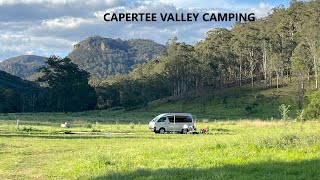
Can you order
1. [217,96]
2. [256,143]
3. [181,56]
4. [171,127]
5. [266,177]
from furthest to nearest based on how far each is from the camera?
1. [181,56]
2. [217,96]
3. [171,127]
4. [256,143]
5. [266,177]

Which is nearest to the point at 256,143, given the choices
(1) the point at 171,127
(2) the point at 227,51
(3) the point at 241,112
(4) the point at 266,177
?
(4) the point at 266,177

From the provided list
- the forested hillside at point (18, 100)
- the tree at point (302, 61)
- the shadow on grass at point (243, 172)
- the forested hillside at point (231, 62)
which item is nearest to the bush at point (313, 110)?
the tree at point (302, 61)

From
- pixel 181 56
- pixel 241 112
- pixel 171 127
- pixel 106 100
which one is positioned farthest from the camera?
pixel 106 100

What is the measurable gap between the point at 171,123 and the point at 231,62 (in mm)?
74421

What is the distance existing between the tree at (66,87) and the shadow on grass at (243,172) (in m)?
98.9

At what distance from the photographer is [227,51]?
110 metres

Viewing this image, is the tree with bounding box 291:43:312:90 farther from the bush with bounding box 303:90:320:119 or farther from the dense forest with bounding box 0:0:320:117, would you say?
the bush with bounding box 303:90:320:119

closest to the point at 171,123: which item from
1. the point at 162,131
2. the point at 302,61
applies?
the point at 162,131

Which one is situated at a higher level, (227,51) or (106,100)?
(227,51)

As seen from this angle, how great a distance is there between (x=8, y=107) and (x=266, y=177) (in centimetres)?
10085

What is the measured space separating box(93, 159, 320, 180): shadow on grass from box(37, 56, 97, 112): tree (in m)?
98.9

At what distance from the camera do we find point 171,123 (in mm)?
41125

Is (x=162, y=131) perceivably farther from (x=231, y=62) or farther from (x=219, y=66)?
(x=231, y=62)

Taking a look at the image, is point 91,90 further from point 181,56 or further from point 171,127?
point 171,127
